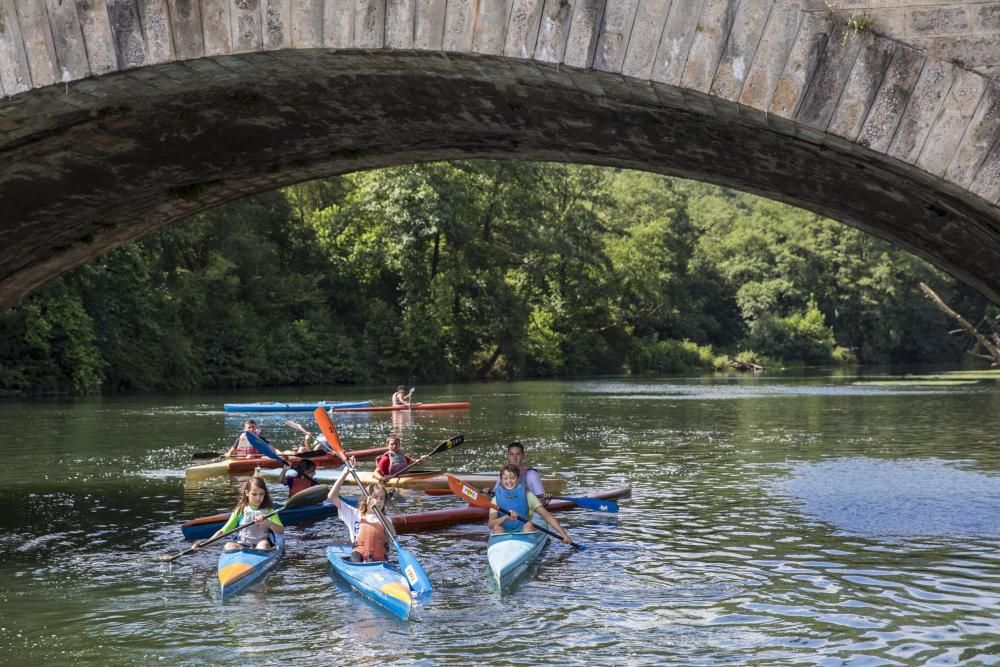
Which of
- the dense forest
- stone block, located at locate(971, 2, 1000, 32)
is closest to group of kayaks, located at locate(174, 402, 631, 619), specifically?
stone block, located at locate(971, 2, 1000, 32)

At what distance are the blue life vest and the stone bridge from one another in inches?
182

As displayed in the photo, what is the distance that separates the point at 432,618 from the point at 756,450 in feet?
42.9

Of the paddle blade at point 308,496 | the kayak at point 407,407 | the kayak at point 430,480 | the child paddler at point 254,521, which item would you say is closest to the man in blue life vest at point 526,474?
the paddle blade at point 308,496

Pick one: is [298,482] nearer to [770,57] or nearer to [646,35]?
[646,35]

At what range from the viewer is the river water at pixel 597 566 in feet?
28.9

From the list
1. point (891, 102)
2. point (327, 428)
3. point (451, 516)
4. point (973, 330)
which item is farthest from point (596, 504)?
point (891, 102)

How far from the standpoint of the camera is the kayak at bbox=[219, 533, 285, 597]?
1055 cm

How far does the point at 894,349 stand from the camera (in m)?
75.4

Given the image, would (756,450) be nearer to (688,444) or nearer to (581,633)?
(688,444)

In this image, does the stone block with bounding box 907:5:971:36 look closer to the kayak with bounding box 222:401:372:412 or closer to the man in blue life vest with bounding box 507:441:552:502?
the man in blue life vest with bounding box 507:441:552:502

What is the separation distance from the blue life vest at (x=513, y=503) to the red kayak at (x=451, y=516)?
128 centimetres

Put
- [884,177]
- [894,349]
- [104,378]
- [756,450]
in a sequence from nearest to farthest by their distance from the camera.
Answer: [884,177]
[756,450]
[104,378]
[894,349]

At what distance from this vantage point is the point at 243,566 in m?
10.8

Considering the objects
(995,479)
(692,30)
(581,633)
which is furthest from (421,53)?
(995,479)
